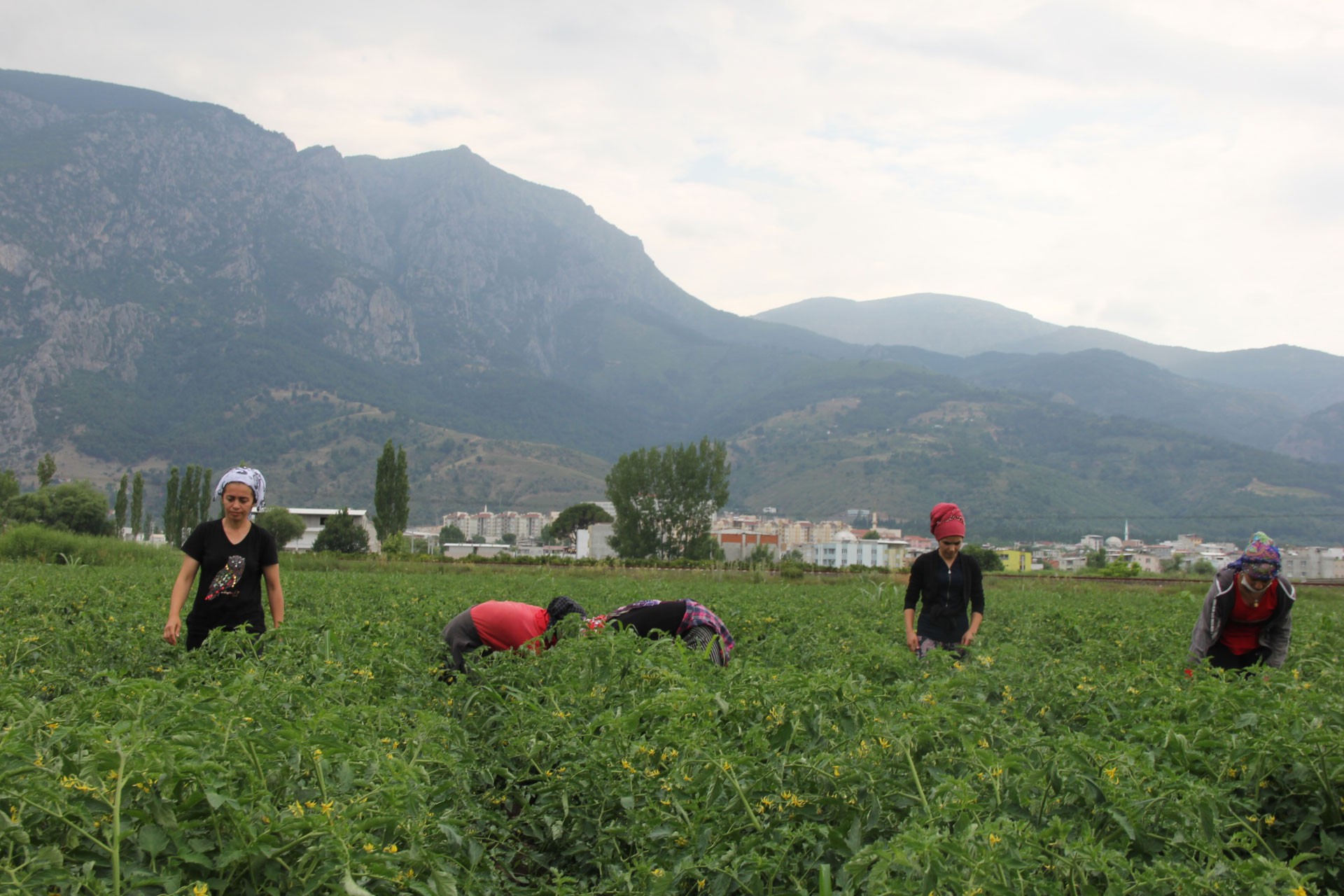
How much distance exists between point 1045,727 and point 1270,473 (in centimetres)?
20048

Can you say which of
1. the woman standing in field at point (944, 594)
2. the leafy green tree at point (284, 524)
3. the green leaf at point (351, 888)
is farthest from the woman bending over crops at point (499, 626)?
the leafy green tree at point (284, 524)

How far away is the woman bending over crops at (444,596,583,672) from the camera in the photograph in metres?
6.88

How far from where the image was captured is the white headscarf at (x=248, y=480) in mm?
6301

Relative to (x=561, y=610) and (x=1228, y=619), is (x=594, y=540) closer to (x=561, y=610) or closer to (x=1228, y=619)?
(x=561, y=610)

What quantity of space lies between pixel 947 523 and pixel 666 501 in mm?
68691

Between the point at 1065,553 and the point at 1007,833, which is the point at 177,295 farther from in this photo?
the point at 1007,833

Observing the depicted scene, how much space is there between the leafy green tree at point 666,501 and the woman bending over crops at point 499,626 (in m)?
66.8

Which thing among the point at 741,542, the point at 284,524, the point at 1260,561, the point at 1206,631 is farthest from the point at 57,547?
the point at 741,542

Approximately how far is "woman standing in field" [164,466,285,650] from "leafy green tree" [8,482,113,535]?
65.8 meters

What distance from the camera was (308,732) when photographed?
9.77 feet

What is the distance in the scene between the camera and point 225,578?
628 cm

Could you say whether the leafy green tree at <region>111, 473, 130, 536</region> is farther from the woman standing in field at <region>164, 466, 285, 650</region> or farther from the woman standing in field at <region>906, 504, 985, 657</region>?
the woman standing in field at <region>906, 504, 985, 657</region>

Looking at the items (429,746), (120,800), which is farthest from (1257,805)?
(120,800)

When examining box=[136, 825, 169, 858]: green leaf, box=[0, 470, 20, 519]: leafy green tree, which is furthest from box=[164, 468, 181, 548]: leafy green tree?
box=[136, 825, 169, 858]: green leaf
